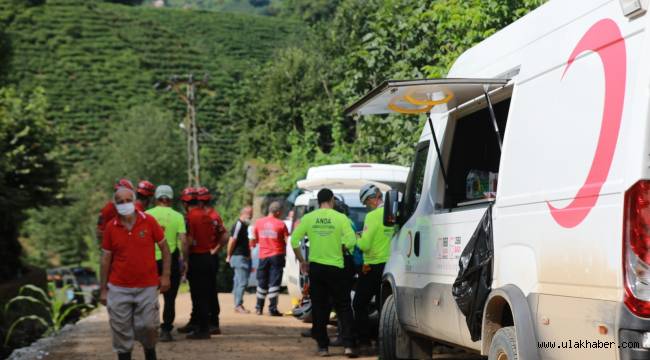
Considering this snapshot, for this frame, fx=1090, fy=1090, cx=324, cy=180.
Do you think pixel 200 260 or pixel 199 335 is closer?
pixel 200 260

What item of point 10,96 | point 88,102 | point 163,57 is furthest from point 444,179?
point 163,57

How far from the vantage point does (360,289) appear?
39.1 ft

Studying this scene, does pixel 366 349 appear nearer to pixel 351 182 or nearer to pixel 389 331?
pixel 389 331

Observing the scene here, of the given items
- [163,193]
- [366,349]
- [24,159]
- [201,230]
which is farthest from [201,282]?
[24,159]

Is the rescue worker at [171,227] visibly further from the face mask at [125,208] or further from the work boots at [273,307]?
the work boots at [273,307]

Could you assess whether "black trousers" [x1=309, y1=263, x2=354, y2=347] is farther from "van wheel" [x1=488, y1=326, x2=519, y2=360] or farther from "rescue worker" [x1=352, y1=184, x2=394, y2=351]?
"van wheel" [x1=488, y1=326, x2=519, y2=360]

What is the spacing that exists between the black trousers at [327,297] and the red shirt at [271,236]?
5635 mm

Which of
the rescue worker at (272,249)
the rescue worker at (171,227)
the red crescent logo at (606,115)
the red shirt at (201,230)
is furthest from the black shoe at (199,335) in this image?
the red crescent logo at (606,115)

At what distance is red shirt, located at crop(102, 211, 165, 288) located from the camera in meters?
9.08

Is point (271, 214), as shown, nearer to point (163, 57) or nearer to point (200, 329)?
point (200, 329)

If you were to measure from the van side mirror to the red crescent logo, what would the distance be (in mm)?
4188

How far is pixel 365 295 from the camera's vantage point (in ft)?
39.1

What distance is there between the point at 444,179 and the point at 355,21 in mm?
23515

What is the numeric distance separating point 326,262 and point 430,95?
3.88m
